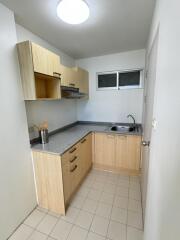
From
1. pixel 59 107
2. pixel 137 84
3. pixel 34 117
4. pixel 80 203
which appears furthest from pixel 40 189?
pixel 137 84

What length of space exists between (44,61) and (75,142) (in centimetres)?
118

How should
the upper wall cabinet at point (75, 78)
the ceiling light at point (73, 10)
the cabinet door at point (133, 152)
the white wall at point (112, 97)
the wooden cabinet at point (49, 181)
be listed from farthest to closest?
the white wall at point (112, 97)
the cabinet door at point (133, 152)
the upper wall cabinet at point (75, 78)
the wooden cabinet at point (49, 181)
the ceiling light at point (73, 10)

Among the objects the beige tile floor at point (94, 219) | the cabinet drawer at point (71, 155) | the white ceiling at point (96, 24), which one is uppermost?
the white ceiling at point (96, 24)

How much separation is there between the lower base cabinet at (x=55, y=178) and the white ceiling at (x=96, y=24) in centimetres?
166

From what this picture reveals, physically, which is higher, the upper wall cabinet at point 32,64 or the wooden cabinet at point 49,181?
the upper wall cabinet at point 32,64

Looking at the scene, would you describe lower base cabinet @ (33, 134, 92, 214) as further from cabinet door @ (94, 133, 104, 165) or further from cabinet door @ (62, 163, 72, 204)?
cabinet door @ (94, 133, 104, 165)

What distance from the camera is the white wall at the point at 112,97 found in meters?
Answer: 2.74

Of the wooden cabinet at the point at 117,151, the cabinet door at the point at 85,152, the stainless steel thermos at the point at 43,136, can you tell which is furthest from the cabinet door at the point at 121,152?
the stainless steel thermos at the point at 43,136

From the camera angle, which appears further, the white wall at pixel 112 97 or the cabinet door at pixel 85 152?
the white wall at pixel 112 97

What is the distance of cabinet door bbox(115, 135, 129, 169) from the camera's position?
7.93 feet

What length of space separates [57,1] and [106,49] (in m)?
1.44

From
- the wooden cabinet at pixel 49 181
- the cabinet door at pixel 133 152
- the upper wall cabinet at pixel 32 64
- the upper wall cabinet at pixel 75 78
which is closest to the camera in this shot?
the upper wall cabinet at pixel 32 64

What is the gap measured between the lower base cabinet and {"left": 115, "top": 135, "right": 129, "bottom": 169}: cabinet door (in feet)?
3.04

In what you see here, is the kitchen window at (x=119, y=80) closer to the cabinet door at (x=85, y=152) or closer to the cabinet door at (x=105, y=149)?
the cabinet door at (x=105, y=149)
